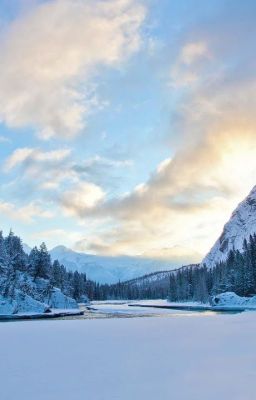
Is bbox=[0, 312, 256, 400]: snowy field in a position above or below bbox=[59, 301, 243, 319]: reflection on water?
below

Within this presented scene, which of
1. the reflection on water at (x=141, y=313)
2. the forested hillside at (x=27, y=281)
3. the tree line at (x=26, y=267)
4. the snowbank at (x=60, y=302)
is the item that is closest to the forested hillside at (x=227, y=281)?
the reflection on water at (x=141, y=313)

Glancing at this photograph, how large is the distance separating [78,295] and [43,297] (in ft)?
215

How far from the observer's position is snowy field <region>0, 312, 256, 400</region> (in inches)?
476

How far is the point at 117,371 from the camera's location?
1502 cm

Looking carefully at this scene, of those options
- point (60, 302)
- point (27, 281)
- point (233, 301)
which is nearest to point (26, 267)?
point (27, 281)

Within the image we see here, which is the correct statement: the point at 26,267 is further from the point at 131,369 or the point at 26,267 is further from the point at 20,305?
the point at 131,369

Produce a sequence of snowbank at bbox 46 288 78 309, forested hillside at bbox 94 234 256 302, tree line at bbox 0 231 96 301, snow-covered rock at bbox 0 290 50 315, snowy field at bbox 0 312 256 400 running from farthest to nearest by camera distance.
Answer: forested hillside at bbox 94 234 256 302 < snowbank at bbox 46 288 78 309 < tree line at bbox 0 231 96 301 < snow-covered rock at bbox 0 290 50 315 < snowy field at bbox 0 312 256 400

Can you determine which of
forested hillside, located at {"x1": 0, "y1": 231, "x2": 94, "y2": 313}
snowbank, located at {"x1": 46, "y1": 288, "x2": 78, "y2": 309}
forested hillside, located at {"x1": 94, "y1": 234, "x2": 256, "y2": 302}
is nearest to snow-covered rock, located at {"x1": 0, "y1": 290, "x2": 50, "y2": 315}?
forested hillside, located at {"x1": 0, "y1": 231, "x2": 94, "y2": 313}

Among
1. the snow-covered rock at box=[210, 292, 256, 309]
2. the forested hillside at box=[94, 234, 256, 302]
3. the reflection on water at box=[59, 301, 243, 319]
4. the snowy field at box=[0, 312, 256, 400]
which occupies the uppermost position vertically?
the forested hillside at box=[94, 234, 256, 302]

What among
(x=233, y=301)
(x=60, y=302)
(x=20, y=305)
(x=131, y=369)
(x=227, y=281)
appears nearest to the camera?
(x=131, y=369)

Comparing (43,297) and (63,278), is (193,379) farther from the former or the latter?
(63,278)

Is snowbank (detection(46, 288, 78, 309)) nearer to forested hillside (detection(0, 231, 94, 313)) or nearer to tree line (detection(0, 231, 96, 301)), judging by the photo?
forested hillside (detection(0, 231, 94, 313))

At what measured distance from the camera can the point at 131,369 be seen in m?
15.4

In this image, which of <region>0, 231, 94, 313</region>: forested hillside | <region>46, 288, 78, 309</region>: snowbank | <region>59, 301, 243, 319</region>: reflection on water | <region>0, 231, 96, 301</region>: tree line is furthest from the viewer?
<region>46, 288, 78, 309</region>: snowbank
